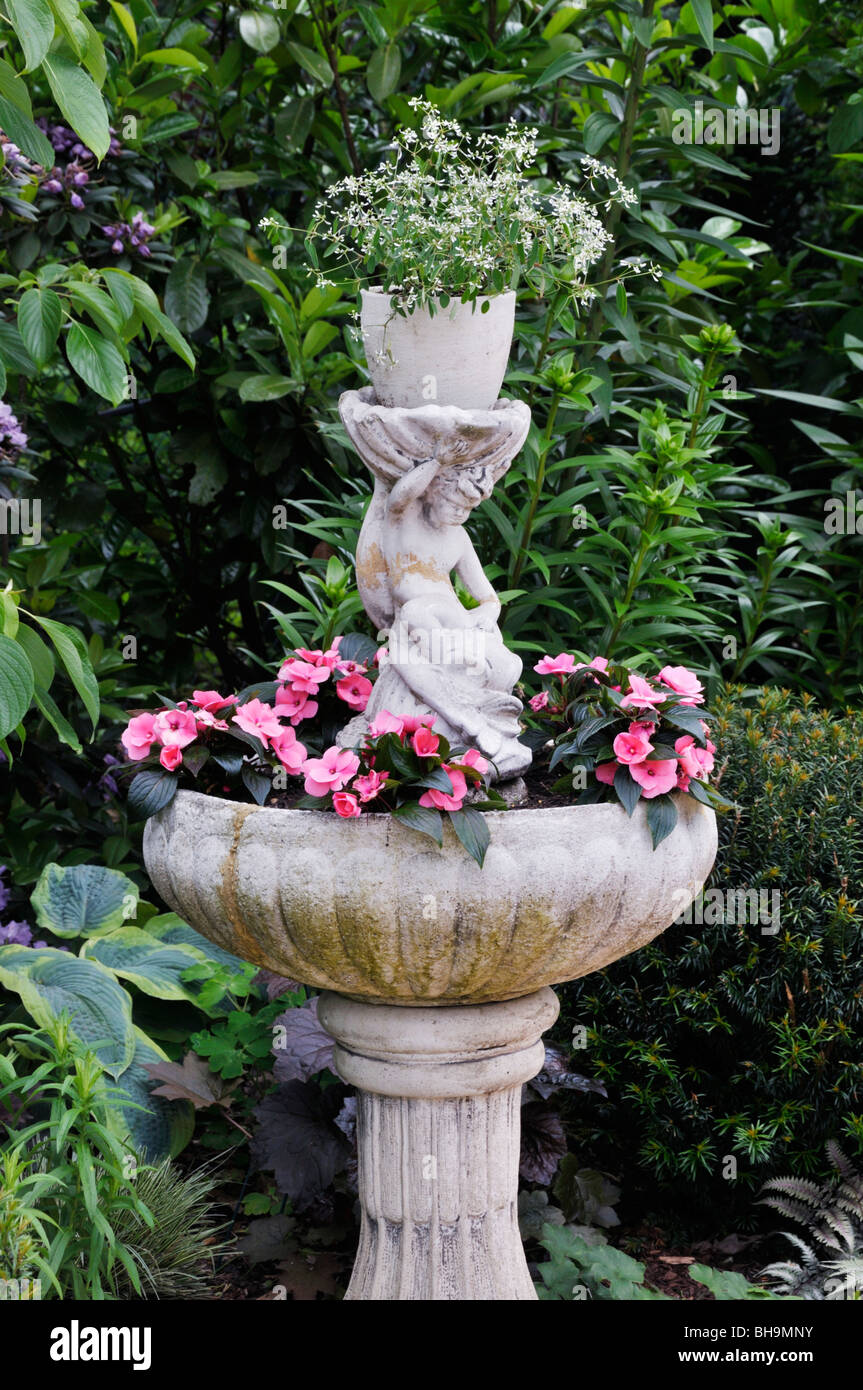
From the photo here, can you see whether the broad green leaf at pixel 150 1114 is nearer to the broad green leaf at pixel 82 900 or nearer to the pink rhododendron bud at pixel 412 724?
the broad green leaf at pixel 82 900

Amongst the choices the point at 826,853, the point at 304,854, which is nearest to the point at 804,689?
the point at 826,853

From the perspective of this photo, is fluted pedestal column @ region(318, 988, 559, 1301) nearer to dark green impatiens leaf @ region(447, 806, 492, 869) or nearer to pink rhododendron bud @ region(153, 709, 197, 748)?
dark green impatiens leaf @ region(447, 806, 492, 869)

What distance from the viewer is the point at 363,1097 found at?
2658mm

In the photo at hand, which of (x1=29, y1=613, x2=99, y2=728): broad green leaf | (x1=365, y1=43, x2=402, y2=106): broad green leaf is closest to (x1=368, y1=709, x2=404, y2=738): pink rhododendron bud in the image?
(x1=29, y1=613, x2=99, y2=728): broad green leaf

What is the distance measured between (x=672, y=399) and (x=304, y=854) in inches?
109

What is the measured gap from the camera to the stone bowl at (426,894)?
2219 mm

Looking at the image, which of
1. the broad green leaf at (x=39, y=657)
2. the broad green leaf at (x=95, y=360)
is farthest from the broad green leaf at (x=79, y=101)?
the broad green leaf at (x=39, y=657)

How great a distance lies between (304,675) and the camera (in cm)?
286

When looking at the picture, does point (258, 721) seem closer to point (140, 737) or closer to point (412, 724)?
point (140, 737)

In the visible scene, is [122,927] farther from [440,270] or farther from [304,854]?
[440,270]

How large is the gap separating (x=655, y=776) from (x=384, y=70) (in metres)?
2.92

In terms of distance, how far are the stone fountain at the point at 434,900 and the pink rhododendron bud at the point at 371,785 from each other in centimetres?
4

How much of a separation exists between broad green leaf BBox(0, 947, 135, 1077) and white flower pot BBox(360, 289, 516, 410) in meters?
1.54

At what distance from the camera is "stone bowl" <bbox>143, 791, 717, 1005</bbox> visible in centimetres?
222
